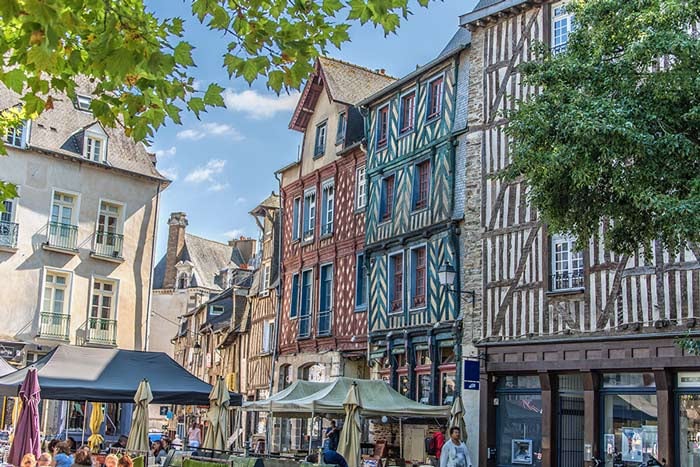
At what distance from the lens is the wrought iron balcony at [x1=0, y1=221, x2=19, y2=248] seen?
26906mm

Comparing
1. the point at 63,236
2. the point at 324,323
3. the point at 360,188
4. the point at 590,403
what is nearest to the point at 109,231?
the point at 63,236

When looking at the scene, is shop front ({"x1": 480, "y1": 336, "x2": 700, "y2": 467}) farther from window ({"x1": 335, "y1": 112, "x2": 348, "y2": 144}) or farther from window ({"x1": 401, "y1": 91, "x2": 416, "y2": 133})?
window ({"x1": 335, "y1": 112, "x2": 348, "y2": 144})

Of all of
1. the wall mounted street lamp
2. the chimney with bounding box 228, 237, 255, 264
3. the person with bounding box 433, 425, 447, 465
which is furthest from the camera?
the chimney with bounding box 228, 237, 255, 264

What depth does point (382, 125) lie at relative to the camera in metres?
25.0

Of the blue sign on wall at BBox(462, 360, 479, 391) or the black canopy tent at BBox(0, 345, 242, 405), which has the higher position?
the blue sign on wall at BBox(462, 360, 479, 391)

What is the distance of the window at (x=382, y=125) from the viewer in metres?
24.9

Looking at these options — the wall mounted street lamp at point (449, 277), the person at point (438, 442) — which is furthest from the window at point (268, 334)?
the wall mounted street lamp at point (449, 277)

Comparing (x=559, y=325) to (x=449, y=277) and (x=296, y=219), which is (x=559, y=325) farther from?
(x=296, y=219)

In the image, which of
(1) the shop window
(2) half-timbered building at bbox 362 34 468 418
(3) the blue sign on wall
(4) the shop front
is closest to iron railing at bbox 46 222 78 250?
(2) half-timbered building at bbox 362 34 468 418

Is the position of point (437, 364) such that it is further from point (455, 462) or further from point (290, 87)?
point (290, 87)

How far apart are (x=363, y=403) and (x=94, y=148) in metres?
16.3

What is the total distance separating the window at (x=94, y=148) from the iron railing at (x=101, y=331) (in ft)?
16.2

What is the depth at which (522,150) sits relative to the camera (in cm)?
1173

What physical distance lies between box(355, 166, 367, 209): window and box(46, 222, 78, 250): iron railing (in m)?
8.66
